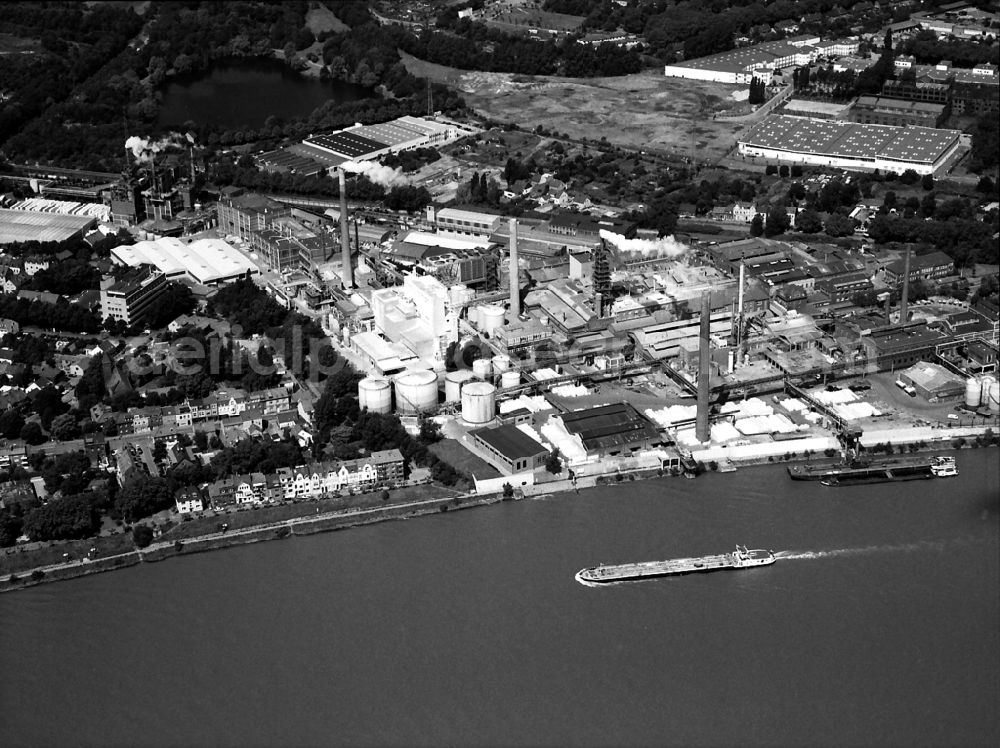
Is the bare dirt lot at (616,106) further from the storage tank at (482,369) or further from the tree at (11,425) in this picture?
the tree at (11,425)

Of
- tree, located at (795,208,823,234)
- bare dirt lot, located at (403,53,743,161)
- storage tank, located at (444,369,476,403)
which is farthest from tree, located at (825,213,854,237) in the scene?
storage tank, located at (444,369,476,403)

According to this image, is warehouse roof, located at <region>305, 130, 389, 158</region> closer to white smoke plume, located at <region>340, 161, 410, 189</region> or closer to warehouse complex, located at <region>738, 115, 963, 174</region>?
white smoke plume, located at <region>340, 161, 410, 189</region>

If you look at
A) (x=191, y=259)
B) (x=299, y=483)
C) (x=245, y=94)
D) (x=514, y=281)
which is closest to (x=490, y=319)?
(x=514, y=281)

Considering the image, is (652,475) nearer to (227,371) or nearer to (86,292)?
(227,371)

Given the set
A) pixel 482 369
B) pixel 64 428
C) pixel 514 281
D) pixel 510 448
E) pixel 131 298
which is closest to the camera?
pixel 510 448

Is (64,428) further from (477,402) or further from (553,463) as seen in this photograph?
(553,463)

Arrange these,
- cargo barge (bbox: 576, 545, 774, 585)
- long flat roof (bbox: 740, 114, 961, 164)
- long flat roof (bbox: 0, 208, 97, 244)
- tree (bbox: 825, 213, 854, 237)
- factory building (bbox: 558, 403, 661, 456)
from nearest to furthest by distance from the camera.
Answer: cargo barge (bbox: 576, 545, 774, 585), factory building (bbox: 558, 403, 661, 456), tree (bbox: 825, 213, 854, 237), long flat roof (bbox: 0, 208, 97, 244), long flat roof (bbox: 740, 114, 961, 164)

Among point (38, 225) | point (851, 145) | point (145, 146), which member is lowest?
point (38, 225)

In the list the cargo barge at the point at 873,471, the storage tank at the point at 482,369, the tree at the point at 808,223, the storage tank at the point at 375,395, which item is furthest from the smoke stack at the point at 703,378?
the tree at the point at 808,223
